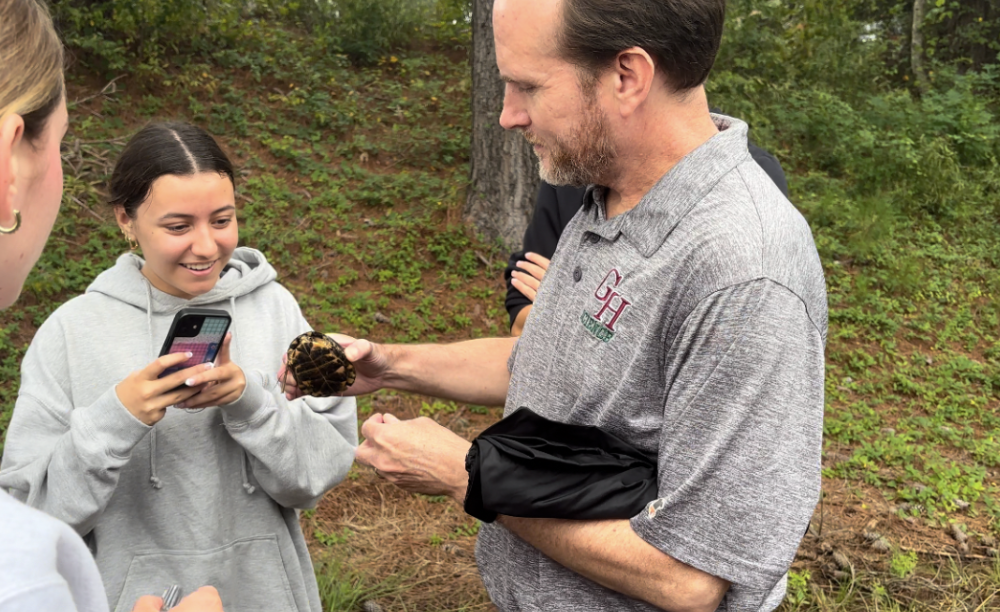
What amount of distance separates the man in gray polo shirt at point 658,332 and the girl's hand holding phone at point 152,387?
56 centimetres

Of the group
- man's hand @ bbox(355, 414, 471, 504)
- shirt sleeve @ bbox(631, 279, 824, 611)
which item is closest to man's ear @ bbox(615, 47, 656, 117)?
shirt sleeve @ bbox(631, 279, 824, 611)

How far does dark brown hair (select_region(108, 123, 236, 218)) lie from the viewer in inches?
100

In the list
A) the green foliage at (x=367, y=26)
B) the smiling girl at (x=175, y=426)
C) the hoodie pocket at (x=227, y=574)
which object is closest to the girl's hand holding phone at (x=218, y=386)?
the smiling girl at (x=175, y=426)

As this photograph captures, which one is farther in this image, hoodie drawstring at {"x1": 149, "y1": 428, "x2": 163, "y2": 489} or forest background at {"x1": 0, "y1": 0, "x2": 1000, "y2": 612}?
forest background at {"x1": 0, "y1": 0, "x2": 1000, "y2": 612}

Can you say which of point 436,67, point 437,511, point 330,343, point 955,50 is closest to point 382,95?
point 436,67

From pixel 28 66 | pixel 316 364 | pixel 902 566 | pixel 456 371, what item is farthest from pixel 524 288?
pixel 902 566

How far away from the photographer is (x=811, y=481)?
5.62ft

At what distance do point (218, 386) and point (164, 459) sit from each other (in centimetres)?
40

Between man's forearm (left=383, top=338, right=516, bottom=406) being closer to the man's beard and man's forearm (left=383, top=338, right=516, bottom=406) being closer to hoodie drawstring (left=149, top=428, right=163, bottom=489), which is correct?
hoodie drawstring (left=149, top=428, right=163, bottom=489)

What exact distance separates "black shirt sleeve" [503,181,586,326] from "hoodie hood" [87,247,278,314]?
1.05 meters

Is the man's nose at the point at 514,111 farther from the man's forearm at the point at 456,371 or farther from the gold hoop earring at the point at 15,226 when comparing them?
the gold hoop earring at the point at 15,226

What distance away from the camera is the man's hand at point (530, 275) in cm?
313

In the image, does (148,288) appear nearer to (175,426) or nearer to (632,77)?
(175,426)

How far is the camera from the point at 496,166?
733cm
